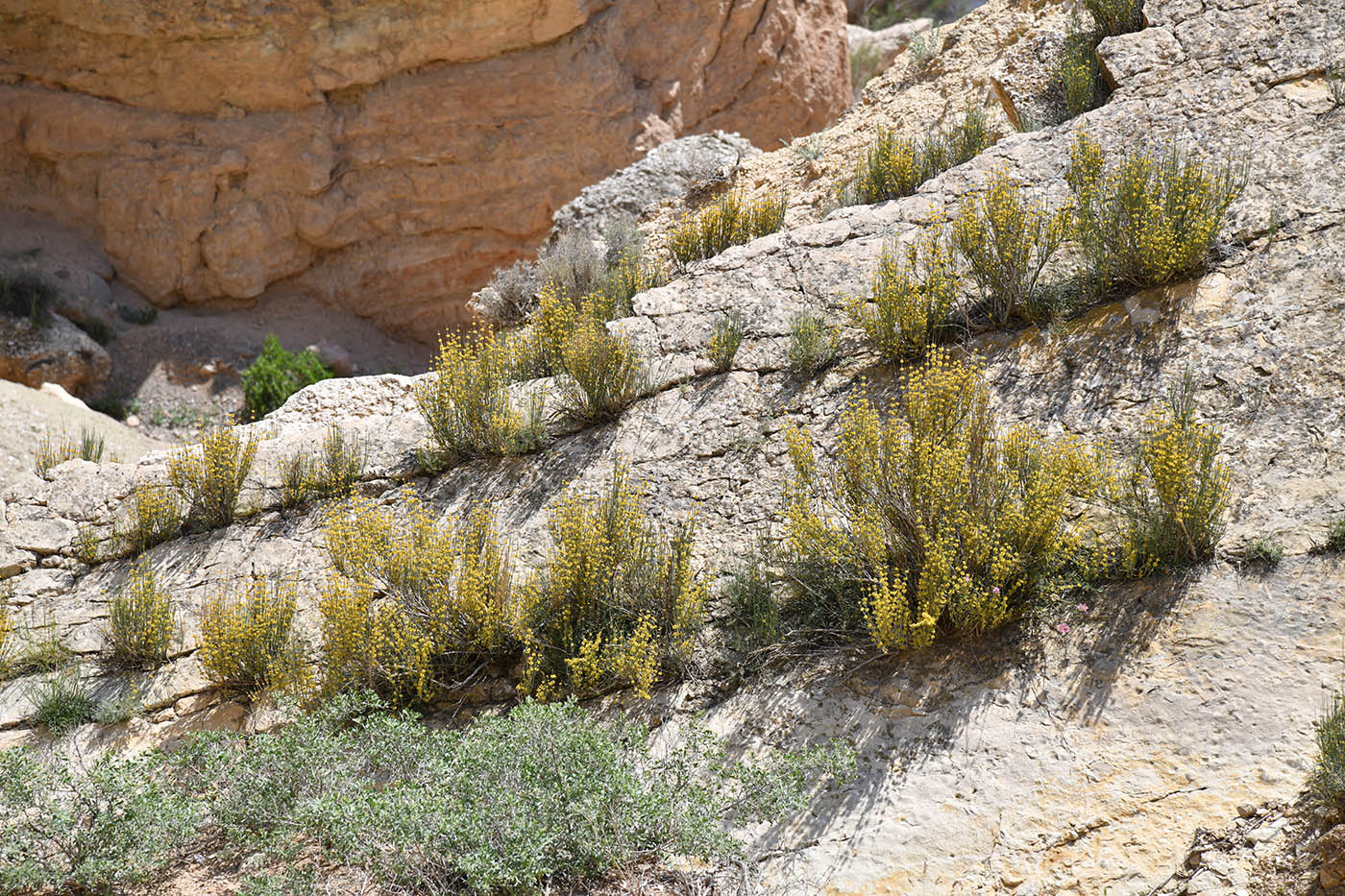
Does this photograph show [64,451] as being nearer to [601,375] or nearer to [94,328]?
[601,375]

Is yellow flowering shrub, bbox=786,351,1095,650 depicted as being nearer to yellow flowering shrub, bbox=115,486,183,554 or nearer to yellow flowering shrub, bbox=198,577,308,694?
yellow flowering shrub, bbox=198,577,308,694

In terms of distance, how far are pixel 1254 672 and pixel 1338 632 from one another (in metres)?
0.34

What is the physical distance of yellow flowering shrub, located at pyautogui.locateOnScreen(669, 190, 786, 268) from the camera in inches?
308

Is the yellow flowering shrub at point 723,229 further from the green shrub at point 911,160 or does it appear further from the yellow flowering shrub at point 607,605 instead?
the yellow flowering shrub at point 607,605


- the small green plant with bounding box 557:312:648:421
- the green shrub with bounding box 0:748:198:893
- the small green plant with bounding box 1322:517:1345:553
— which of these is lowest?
the green shrub with bounding box 0:748:198:893

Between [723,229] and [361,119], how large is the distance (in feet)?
31.5

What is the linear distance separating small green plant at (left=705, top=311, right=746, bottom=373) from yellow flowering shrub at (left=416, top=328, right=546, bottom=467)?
108cm

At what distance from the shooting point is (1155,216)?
17.4 ft

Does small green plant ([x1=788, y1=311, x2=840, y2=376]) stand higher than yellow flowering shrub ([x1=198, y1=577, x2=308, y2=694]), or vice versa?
small green plant ([x1=788, y1=311, x2=840, y2=376])

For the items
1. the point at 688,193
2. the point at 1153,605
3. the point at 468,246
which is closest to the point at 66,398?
the point at 468,246

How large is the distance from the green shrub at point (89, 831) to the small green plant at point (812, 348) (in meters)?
3.73

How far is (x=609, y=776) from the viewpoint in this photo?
3832 mm

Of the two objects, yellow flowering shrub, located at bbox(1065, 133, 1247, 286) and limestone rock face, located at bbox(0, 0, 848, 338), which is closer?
yellow flowering shrub, located at bbox(1065, 133, 1247, 286)

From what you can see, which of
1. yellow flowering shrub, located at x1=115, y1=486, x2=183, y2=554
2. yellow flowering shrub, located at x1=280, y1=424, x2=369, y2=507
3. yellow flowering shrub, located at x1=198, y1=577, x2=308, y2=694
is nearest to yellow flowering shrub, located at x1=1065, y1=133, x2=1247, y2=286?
yellow flowering shrub, located at x1=280, y1=424, x2=369, y2=507
